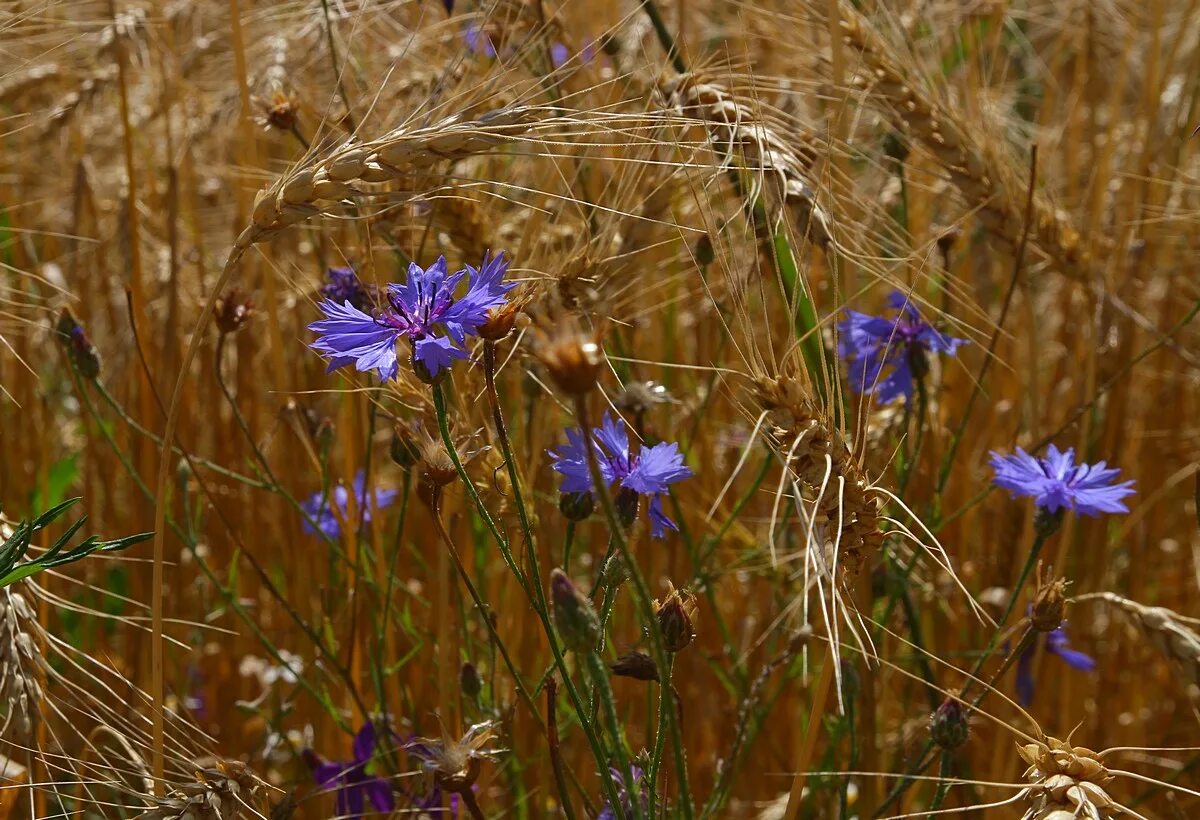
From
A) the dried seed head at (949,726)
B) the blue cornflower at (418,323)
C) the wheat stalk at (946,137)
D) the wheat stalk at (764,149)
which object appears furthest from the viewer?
the wheat stalk at (946,137)

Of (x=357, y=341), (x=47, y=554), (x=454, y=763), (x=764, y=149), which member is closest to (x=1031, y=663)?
(x=764, y=149)

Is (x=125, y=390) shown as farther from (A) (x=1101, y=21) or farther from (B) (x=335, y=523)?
(A) (x=1101, y=21)

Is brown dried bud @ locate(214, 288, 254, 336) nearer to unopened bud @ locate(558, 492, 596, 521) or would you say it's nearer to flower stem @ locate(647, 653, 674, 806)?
unopened bud @ locate(558, 492, 596, 521)

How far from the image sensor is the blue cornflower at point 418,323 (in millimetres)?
788

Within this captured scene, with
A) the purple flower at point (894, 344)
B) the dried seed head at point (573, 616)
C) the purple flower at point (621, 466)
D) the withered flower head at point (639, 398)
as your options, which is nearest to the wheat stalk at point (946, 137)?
the purple flower at point (894, 344)

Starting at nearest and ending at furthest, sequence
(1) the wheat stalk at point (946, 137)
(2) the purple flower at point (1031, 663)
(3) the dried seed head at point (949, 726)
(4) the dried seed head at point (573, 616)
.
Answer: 1. (4) the dried seed head at point (573, 616)
2. (3) the dried seed head at point (949, 726)
3. (1) the wheat stalk at point (946, 137)
4. (2) the purple flower at point (1031, 663)

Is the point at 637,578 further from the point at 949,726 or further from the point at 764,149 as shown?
the point at 764,149

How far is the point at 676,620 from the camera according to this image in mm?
767

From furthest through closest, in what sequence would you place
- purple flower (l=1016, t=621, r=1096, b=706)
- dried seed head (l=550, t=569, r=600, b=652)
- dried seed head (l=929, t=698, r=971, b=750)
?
purple flower (l=1016, t=621, r=1096, b=706)
dried seed head (l=929, t=698, r=971, b=750)
dried seed head (l=550, t=569, r=600, b=652)

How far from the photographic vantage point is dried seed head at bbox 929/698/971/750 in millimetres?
908

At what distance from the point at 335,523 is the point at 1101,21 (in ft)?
5.41

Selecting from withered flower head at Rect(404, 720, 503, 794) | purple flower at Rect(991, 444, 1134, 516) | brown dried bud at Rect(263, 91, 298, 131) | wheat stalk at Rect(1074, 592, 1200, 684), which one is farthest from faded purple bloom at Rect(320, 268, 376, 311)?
wheat stalk at Rect(1074, 592, 1200, 684)

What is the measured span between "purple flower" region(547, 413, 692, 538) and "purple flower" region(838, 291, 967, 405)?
338 mm

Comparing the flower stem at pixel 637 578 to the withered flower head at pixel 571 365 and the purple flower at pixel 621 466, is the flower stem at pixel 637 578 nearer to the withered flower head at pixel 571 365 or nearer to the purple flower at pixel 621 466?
the withered flower head at pixel 571 365
